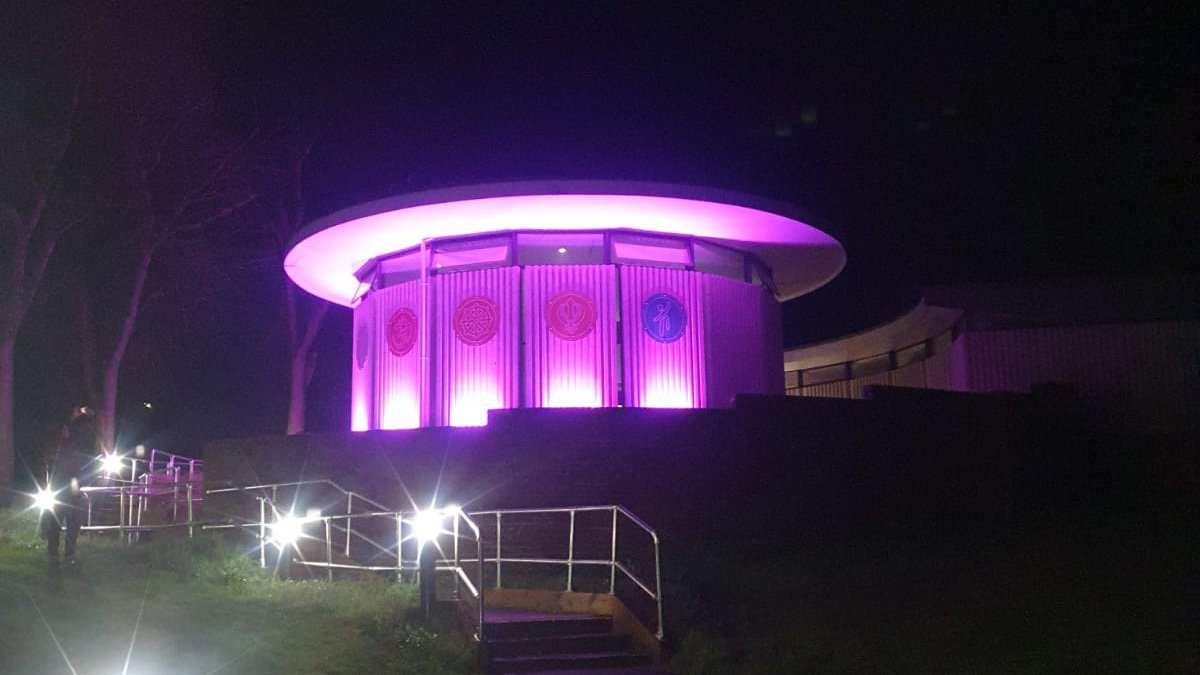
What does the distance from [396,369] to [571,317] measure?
11.0 ft

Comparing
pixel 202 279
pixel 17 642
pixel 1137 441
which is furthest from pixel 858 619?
pixel 202 279

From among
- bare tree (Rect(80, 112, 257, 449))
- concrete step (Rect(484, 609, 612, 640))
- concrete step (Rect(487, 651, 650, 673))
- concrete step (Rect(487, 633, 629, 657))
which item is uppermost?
bare tree (Rect(80, 112, 257, 449))

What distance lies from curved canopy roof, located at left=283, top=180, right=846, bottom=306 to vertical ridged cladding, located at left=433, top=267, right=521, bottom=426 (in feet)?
2.97

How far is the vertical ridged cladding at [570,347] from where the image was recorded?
1700 centimetres

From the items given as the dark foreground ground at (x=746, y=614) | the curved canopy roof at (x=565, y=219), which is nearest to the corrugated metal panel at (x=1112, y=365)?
the curved canopy roof at (x=565, y=219)

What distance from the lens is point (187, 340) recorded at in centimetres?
3544

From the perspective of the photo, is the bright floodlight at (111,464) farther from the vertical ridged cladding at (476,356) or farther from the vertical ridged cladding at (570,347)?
the vertical ridged cladding at (570,347)

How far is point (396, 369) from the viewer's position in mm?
18453

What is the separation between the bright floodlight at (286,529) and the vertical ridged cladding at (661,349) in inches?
229

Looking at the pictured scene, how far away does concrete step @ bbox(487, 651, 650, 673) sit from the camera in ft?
32.3

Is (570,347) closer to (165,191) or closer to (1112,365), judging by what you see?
(1112,365)

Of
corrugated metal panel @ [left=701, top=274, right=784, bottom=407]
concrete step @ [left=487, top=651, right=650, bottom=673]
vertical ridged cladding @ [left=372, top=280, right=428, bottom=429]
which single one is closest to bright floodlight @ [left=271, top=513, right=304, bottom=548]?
concrete step @ [left=487, top=651, right=650, bottom=673]

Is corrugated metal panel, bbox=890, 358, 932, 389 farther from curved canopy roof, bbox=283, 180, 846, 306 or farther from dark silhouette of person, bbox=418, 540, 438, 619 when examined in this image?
dark silhouette of person, bbox=418, 540, 438, 619


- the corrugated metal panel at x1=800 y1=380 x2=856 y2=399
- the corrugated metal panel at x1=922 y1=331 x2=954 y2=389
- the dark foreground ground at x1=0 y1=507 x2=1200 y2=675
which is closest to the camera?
the dark foreground ground at x1=0 y1=507 x2=1200 y2=675
